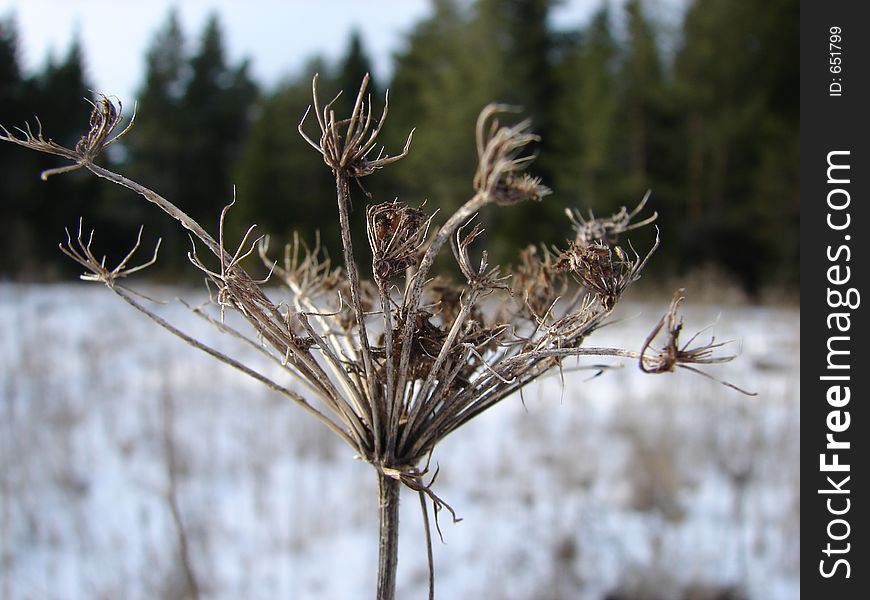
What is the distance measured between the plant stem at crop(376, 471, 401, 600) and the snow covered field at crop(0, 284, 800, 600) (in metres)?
2.04

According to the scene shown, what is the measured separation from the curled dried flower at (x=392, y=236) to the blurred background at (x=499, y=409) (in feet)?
0.68

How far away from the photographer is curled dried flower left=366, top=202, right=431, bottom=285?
1.69 feet

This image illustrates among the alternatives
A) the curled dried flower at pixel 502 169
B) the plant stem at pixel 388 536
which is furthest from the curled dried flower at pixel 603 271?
the plant stem at pixel 388 536

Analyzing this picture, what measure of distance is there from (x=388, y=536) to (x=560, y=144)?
13.1m

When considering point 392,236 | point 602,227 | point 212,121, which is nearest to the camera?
point 392,236

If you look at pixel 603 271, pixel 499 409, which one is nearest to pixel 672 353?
pixel 603 271

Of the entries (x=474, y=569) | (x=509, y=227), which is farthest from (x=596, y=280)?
(x=509, y=227)

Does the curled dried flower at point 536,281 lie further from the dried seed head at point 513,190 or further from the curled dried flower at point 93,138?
the curled dried flower at point 93,138

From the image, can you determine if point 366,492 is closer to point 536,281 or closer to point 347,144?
point 536,281

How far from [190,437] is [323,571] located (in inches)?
74.6

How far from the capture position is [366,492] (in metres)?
3.77

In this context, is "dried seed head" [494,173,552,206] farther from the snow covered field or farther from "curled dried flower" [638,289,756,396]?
the snow covered field

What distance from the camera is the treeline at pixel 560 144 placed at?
12.0 meters

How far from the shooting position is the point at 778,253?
12328 millimetres
